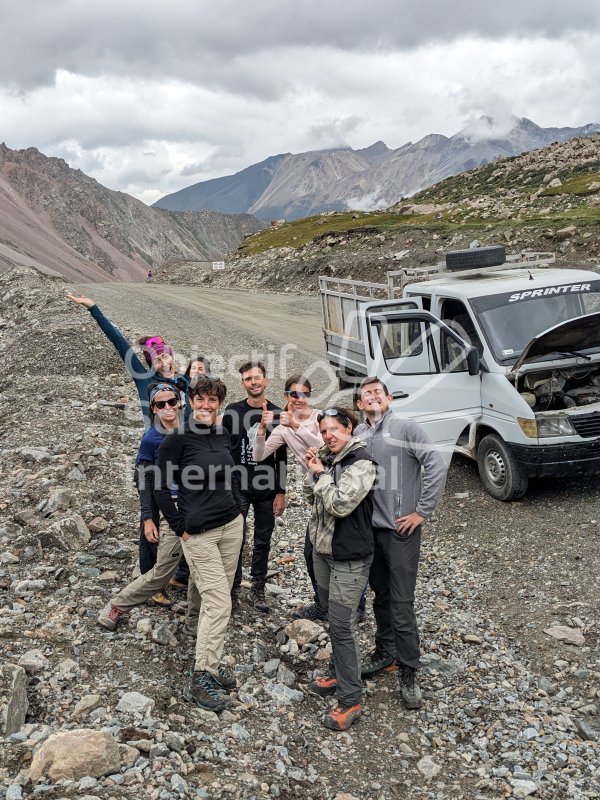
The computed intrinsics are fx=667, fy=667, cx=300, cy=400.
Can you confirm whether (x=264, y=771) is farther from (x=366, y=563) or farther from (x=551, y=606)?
(x=551, y=606)

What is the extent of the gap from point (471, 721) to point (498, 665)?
2.49ft

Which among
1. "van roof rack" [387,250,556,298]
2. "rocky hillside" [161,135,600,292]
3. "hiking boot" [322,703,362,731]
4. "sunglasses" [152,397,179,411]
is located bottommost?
"hiking boot" [322,703,362,731]

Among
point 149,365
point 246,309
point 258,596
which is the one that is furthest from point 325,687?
point 246,309

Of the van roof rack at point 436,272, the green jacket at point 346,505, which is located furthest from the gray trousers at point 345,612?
the van roof rack at point 436,272

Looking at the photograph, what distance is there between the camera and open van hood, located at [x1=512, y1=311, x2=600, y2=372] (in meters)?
8.12

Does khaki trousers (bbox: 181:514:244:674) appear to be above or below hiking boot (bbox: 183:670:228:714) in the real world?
above

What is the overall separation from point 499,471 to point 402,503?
3806mm

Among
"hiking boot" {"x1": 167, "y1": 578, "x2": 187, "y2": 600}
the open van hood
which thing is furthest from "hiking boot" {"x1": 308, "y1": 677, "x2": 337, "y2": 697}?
the open van hood

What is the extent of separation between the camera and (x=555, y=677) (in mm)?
5527

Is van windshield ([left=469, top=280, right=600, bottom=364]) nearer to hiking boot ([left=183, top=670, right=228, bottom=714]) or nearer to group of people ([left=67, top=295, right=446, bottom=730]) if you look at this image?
group of people ([left=67, top=295, right=446, bottom=730])

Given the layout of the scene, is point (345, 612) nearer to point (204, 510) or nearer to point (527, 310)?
point (204, 510)

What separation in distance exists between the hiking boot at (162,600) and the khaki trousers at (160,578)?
1.71ft

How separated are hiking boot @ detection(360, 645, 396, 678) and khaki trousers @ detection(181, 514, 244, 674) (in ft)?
4.26

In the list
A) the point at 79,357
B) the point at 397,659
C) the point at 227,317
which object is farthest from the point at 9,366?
the point at 397,659
